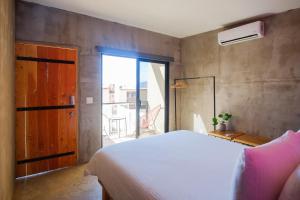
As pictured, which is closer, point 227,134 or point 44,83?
point 44,83

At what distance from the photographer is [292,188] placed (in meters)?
0.85

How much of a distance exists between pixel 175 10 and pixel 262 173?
2.66m

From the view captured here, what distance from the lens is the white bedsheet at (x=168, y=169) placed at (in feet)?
3.83

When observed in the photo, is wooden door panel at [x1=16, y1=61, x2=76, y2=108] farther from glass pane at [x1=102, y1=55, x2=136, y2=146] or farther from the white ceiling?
the white ceiling

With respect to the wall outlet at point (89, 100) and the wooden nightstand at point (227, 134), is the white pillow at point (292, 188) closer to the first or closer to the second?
the wooden nightstand at point (227, 134)

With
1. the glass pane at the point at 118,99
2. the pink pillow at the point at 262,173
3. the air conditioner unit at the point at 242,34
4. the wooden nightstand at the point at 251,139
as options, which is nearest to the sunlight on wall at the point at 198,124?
the wooden nightstand at the point at 251,139

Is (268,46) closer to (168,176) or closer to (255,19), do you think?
(255,19)

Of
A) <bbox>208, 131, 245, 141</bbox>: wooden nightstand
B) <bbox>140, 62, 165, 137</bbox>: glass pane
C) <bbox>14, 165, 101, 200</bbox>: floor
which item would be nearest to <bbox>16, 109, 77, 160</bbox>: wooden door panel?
<bbox>14, 165, 101, 200</bbox>: floor

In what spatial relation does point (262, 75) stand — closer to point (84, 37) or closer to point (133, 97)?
point (133, 97)

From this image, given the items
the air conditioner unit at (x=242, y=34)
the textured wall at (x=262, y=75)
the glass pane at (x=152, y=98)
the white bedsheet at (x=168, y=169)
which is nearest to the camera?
the white bedsheet at (x=168, y=169)

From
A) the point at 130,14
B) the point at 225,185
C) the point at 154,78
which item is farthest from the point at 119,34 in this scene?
the point at 225,185

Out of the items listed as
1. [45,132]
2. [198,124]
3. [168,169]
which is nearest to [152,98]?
[198,124]

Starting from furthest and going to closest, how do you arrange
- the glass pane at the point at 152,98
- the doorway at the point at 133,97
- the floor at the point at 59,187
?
the glass pane at the point at 152,98 → the doorway at the point at 133,97 → the floor at the point at 59,187

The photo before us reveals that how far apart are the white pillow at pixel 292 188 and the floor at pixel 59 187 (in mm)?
1960
